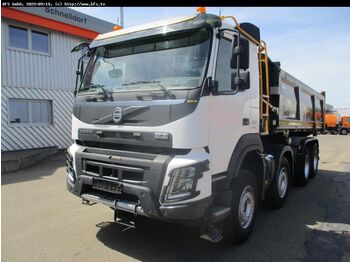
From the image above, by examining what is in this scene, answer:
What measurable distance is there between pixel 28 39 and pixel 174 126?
11.8 meters

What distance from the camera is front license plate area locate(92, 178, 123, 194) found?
12.5ft

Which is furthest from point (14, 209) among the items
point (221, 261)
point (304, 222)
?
point (304, 222)

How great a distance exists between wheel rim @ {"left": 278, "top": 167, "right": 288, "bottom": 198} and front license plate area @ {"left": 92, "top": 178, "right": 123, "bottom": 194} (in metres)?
3.32

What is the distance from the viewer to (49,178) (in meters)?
8.80

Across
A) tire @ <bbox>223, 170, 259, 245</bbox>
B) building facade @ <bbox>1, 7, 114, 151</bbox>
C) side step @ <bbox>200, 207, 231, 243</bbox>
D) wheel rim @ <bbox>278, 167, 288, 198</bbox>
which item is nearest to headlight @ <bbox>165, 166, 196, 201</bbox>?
side step @ <bbox>200, 207, 231, 243</bbox>

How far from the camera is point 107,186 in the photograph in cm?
394

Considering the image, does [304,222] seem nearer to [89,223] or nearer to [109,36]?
[89,223]

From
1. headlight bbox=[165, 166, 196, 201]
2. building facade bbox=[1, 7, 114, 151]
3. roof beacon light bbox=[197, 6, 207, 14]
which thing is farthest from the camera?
building facade bbox=[1, 7, 114, 151]

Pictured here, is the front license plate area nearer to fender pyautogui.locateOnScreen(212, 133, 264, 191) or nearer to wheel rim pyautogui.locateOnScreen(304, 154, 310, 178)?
fender pyautogui.locateOnScreen(212, 133, 264, 191)

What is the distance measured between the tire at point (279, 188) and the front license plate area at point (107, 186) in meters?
3.04

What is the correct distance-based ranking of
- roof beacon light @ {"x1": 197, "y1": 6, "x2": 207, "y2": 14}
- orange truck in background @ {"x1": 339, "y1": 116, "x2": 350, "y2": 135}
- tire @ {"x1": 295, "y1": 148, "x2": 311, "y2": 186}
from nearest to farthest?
roof beacon light @ {"x1": 197, "y1": 6, "x2": 207, "y2": 14} < tire @ {"x1": 295, "y1": 148, "x2": 311, "y2": 186} < orange truck in background @ {"x1": 339, "y1": 116, "x2": 350, "y2": 135}

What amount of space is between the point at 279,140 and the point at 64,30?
11153 millimetres

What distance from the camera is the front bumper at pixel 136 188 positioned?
3.42 m

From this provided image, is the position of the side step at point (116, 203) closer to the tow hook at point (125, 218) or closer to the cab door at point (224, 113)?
the tow hook at point (125, 218)
